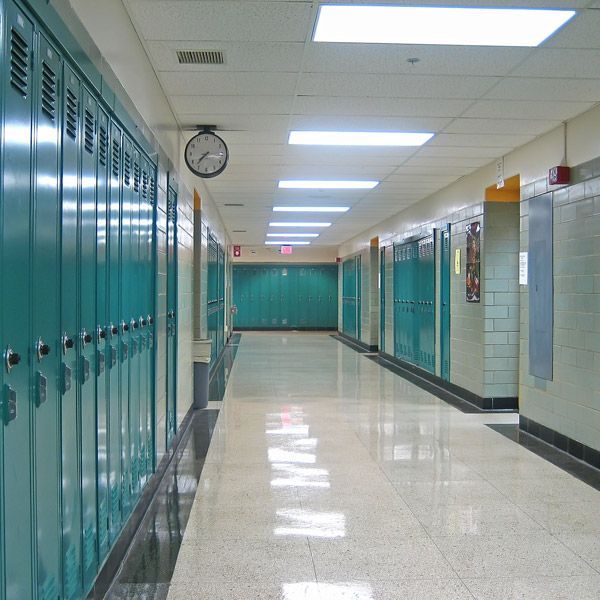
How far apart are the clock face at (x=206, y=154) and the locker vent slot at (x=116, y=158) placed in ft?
8.81

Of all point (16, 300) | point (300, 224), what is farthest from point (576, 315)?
point (300, 224)

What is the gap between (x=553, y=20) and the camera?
3.54 meters

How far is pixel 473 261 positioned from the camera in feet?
25.4

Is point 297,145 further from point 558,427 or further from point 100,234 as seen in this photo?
point 100,234

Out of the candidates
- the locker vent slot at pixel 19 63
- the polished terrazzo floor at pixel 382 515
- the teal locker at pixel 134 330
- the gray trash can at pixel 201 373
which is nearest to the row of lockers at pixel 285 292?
the gray trash can at pixel 201 373

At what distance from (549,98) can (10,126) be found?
4277 mm

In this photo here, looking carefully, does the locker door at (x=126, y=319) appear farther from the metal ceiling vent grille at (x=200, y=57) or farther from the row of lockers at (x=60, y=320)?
the metal ceiling vent grille at (x=200, y=57)

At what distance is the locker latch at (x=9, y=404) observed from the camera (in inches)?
61.9

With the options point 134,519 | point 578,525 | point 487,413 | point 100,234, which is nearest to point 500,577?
point 578,525

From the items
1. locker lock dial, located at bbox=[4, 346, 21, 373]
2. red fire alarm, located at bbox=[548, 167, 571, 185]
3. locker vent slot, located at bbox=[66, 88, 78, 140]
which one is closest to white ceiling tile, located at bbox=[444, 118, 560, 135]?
red fire alarm, located at bbox=[548, 167, 571, 185]

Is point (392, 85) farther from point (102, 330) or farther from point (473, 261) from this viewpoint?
point (473, 261)

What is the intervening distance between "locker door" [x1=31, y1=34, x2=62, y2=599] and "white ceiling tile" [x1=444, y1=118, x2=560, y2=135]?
4.25m

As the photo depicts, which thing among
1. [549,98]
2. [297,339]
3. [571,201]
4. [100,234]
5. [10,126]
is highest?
[549,98]

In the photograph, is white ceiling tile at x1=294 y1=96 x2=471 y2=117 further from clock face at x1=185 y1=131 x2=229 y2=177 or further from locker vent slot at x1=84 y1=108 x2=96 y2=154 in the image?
locker vent slot at x1=84 y1=108 x2=96 y2=154
